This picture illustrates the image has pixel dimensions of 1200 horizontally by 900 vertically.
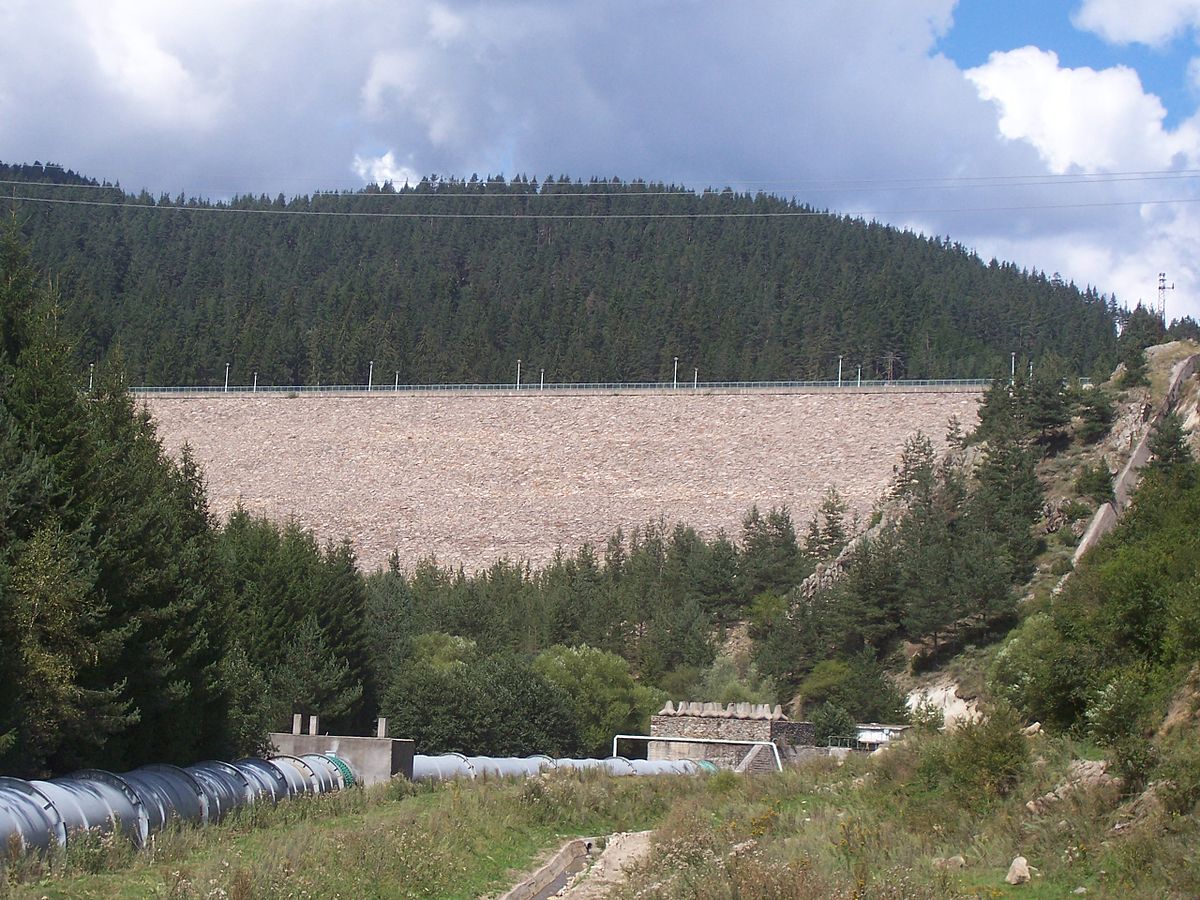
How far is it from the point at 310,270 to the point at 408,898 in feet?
478

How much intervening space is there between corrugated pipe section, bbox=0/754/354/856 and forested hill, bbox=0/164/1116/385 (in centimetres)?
5903

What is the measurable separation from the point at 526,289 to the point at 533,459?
66.8 m

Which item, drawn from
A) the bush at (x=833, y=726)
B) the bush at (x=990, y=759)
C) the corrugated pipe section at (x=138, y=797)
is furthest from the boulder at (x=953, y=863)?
the bush at (x=833, y=726)

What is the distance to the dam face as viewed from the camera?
244 feet

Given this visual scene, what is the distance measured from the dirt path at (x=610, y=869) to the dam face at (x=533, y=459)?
5282 centimetres

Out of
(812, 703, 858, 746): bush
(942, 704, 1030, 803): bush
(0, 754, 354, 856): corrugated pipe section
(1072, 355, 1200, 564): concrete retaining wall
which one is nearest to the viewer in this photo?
(0, 754, 354, 856): corrugated pipe section

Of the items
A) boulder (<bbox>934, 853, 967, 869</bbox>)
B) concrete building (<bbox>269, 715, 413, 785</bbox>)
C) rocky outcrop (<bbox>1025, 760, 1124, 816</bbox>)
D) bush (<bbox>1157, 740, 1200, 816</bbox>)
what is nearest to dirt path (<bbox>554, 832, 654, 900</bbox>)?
boulder (<bbox>934, 853, 967, 869</bbox>)

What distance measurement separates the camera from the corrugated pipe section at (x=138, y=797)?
504 inches

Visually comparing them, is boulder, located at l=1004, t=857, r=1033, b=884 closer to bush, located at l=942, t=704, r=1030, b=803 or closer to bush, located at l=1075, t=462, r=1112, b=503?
bush, located at l=942, t=704, r=1030, b=803

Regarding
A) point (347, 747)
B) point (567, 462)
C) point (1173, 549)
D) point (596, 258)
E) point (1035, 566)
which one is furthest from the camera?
point (596, 258)

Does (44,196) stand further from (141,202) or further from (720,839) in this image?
(720,839)

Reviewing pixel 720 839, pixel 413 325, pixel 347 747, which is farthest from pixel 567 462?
pixel 720 839

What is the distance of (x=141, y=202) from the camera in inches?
6841

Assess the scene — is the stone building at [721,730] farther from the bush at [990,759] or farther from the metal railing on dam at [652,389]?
the metal railing on dam at [652,389]
